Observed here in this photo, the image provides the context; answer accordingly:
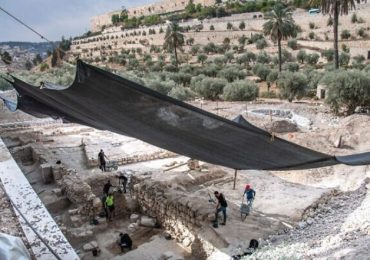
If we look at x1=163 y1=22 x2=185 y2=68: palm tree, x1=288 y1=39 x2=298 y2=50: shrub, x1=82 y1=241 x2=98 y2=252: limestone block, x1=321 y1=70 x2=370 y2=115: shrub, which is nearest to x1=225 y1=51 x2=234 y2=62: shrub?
x1=288 y1=39 x2=298 y2=50: shrub

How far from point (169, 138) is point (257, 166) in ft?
5.32

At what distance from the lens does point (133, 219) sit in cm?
1116

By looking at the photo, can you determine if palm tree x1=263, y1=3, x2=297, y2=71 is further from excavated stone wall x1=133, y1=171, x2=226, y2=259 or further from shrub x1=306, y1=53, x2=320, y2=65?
excavated stone wall x1=133, y1=171, x2=226, y2=259

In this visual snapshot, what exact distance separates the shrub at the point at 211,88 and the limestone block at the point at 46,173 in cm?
1772

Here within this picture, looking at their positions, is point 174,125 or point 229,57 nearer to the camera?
point 174,125

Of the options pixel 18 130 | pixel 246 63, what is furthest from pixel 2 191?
pixel 246 63

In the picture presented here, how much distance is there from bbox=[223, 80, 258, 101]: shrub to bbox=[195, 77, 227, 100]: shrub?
5.23 feet

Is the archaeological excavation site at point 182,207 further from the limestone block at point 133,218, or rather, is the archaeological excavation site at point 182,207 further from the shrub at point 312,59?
the shrub at point 312,59

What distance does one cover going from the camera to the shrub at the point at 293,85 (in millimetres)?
26812

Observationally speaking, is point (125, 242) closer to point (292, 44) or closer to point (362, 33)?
point (292, 44)

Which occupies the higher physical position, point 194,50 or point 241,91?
point 194,50

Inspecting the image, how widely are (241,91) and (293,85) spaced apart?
11.3 ft

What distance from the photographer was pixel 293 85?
26.9 m

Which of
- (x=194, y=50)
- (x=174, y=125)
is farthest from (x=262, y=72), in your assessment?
(x=174, y=125)
